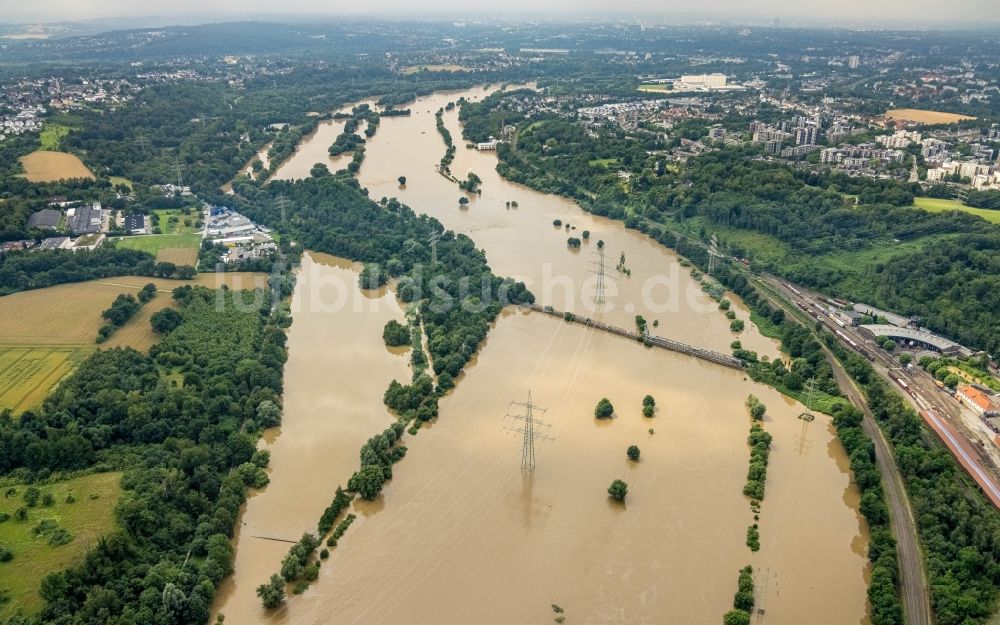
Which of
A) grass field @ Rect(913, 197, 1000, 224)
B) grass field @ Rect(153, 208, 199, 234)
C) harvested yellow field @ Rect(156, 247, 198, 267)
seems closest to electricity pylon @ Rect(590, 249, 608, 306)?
grass field @ Rect(913, 197, 1000, 224)

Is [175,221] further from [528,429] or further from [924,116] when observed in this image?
[924,116]

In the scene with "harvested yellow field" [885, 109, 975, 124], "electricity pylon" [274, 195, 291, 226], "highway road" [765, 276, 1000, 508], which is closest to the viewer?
"highway road" [765, 276, 1000, 508]

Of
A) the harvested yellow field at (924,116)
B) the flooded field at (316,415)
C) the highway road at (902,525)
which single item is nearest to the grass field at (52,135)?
the flooded field at (316,415)

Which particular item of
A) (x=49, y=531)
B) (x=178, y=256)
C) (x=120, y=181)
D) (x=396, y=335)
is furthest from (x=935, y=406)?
(x=120, y=181)

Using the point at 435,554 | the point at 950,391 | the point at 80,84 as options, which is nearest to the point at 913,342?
the point at 950,391

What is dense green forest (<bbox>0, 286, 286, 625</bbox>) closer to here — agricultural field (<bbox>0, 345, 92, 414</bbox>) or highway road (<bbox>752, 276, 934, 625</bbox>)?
agricultural field (<bbox>0, 345, 92, 414</bbox>)
